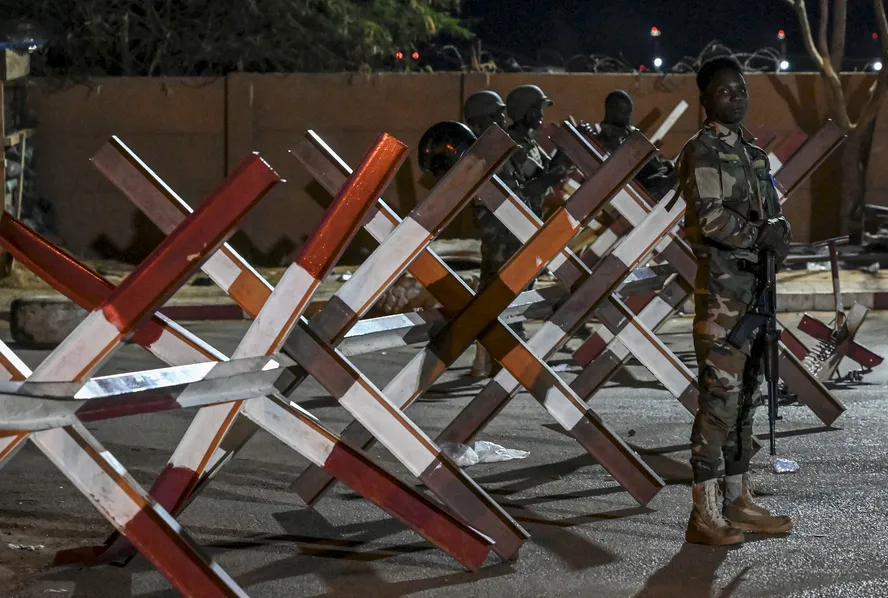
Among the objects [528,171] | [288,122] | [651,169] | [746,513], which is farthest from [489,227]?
[288,122]

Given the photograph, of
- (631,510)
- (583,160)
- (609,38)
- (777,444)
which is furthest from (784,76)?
(609,38)

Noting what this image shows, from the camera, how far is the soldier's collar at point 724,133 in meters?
5.07

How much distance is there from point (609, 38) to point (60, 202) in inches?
1055

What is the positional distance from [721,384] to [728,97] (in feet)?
3.65

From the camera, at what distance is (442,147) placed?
741cm

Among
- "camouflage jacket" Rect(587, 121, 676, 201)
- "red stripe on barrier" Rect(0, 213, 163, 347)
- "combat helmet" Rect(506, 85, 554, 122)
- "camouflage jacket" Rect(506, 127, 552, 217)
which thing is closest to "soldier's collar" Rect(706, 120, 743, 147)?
"red stripe on barrier" Rect(0, 213, 163, 347)

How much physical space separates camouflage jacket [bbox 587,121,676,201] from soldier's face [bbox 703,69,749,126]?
4.79 meters

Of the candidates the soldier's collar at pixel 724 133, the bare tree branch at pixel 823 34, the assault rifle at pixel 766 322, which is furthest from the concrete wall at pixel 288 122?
the assault rifle at pixel 766 322

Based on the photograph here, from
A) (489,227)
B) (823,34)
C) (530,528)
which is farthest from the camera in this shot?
(823,34)

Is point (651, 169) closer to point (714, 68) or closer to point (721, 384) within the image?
point (714, 68)

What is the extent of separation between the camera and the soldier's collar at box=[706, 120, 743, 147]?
5.07 meters

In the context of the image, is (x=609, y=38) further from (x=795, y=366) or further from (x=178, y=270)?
(x=178, y=270)

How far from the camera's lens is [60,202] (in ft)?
53.2

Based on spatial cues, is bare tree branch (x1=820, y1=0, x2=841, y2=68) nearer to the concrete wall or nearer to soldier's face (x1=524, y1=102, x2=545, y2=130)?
the concrete wall
